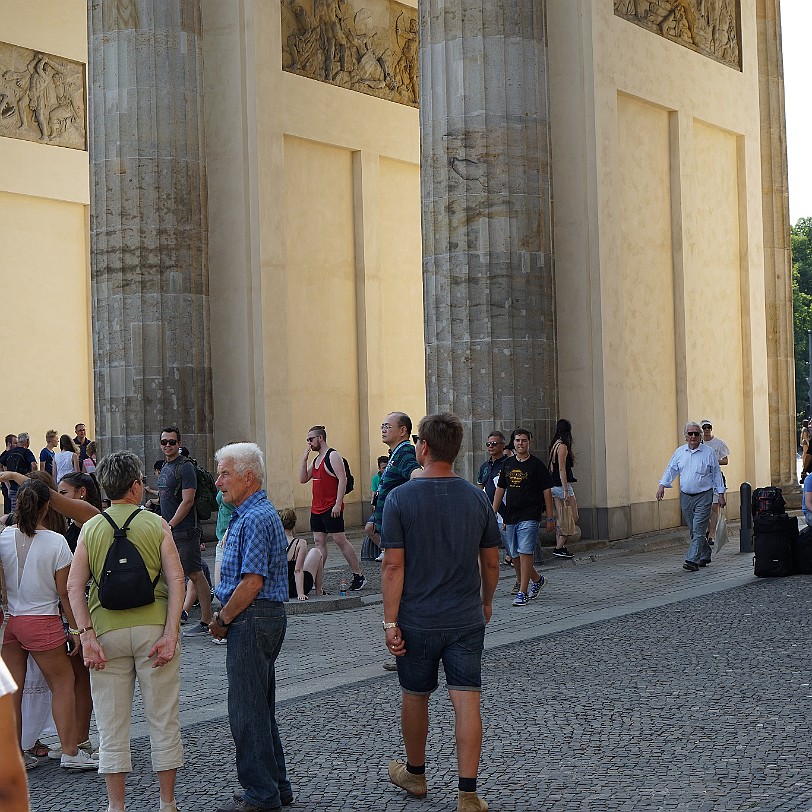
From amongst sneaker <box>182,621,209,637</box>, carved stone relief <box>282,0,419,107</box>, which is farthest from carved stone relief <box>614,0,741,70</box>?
sneaker <box>182,621,209,637</box>

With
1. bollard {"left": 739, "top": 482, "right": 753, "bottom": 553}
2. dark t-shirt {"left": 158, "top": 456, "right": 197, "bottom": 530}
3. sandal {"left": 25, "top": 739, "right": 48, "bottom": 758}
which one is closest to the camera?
sandal {"left": 25, "top": 739, "right": 48, "bottom": 758}

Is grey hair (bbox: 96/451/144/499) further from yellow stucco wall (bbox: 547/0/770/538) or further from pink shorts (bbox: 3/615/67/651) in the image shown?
yellow stucco wall (bbox: 547/0/770/538)

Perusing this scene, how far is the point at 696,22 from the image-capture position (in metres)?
20.4

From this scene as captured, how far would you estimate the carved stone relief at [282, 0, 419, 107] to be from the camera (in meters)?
20.7

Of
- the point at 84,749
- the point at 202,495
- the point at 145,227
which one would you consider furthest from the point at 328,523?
the point at 84,749

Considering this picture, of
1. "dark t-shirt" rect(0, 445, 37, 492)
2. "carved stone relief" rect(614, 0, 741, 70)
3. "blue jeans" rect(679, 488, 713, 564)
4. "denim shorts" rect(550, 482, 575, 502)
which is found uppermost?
"carved stone relief" rect(614, 0, 741, 70)

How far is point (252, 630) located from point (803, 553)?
9.75 m

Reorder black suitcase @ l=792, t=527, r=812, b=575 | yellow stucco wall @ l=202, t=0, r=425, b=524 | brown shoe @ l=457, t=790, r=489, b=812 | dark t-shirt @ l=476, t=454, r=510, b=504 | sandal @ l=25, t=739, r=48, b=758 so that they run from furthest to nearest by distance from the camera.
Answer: yellow stucco wall @ l=202, t=0, r=425, b=524 < dark t-shirt @ l=476, t=454, r=510, b=504 < black suitcase @ l=792, t=527, r=812, b=575 < sandal @ l=25, t=739, r=48, b=758 < brown shoe @ l=457, t=790, r=489, b=812

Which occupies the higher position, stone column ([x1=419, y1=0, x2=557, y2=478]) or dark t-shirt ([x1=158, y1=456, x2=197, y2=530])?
stone column ([x1=419, y1=0, x2=557, y2=478])

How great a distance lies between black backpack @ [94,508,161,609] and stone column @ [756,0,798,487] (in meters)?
18.9

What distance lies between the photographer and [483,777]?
21.1 ft

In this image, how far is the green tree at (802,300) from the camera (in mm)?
75125

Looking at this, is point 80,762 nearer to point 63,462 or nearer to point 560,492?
point 560,492

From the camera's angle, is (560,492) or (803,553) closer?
(803,553)
